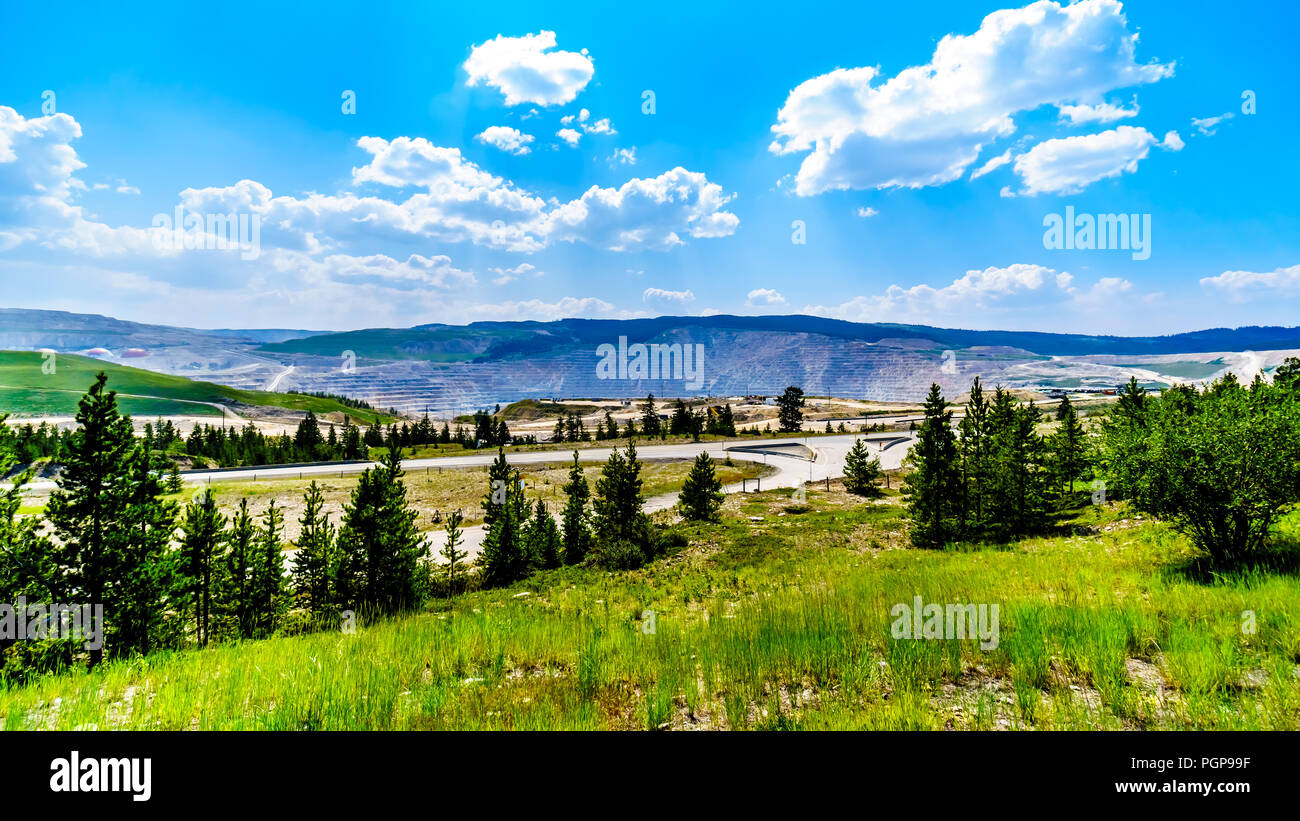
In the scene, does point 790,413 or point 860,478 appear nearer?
point 860,478

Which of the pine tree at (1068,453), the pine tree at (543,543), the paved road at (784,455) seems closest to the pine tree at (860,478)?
the paved road at (784,455)

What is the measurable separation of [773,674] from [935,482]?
23.2 m

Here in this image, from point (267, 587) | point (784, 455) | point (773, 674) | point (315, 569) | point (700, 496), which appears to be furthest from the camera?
point (784, 455)

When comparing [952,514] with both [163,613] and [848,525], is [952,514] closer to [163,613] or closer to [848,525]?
[848,525]

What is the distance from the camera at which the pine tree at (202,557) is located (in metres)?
16.8

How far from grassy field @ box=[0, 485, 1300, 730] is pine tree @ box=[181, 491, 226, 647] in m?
11.9

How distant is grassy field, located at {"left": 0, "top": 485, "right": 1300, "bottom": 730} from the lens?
14.8ft

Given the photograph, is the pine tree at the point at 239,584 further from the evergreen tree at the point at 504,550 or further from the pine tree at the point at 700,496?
the pine tree at the point at 700,496

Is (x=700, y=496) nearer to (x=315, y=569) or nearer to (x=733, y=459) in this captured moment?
(x=315, y=569)

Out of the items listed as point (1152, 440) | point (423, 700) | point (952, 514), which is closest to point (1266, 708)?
point (423, 700)

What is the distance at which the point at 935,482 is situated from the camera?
80.1 feet

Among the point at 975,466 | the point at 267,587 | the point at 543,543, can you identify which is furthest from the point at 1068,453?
the point at 267,587

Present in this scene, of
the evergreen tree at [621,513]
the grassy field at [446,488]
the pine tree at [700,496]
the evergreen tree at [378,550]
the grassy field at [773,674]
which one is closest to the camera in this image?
the grassy field at [773,674]

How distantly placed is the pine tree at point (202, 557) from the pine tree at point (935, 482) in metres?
30.5
